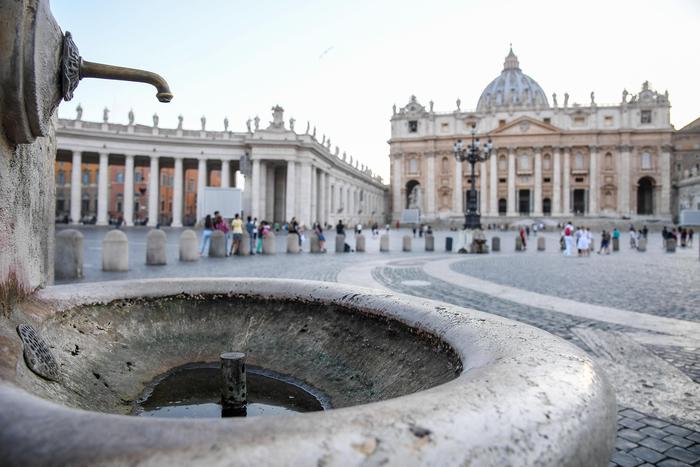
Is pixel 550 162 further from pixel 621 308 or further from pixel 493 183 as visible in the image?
pixel 621 308

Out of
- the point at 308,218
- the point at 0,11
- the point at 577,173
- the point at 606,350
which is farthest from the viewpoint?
the point at 577,173

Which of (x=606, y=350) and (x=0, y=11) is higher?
(x=0, y=11)

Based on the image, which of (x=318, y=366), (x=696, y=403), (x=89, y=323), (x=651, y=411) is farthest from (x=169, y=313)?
(x=696, y=403)

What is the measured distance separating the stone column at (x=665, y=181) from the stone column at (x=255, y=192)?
2157 inches

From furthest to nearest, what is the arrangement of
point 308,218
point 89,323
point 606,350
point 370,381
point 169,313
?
point 308,218, point 606,350, point 169,313, point 89,323, point 370,381

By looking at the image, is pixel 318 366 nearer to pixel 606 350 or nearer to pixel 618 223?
pixel 606 350

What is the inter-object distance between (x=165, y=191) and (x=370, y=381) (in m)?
75.7

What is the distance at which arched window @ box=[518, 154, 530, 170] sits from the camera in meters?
68.7

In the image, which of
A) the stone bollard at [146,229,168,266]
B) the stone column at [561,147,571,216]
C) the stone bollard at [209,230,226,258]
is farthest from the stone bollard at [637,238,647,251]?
the stone column at [561,147,571,216]

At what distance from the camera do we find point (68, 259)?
31.1ft

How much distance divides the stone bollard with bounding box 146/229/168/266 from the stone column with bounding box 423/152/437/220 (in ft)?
196

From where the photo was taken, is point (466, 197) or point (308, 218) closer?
point (308, 218)

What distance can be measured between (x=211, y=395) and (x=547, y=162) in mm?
73236

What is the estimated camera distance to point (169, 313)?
281 centimetres
